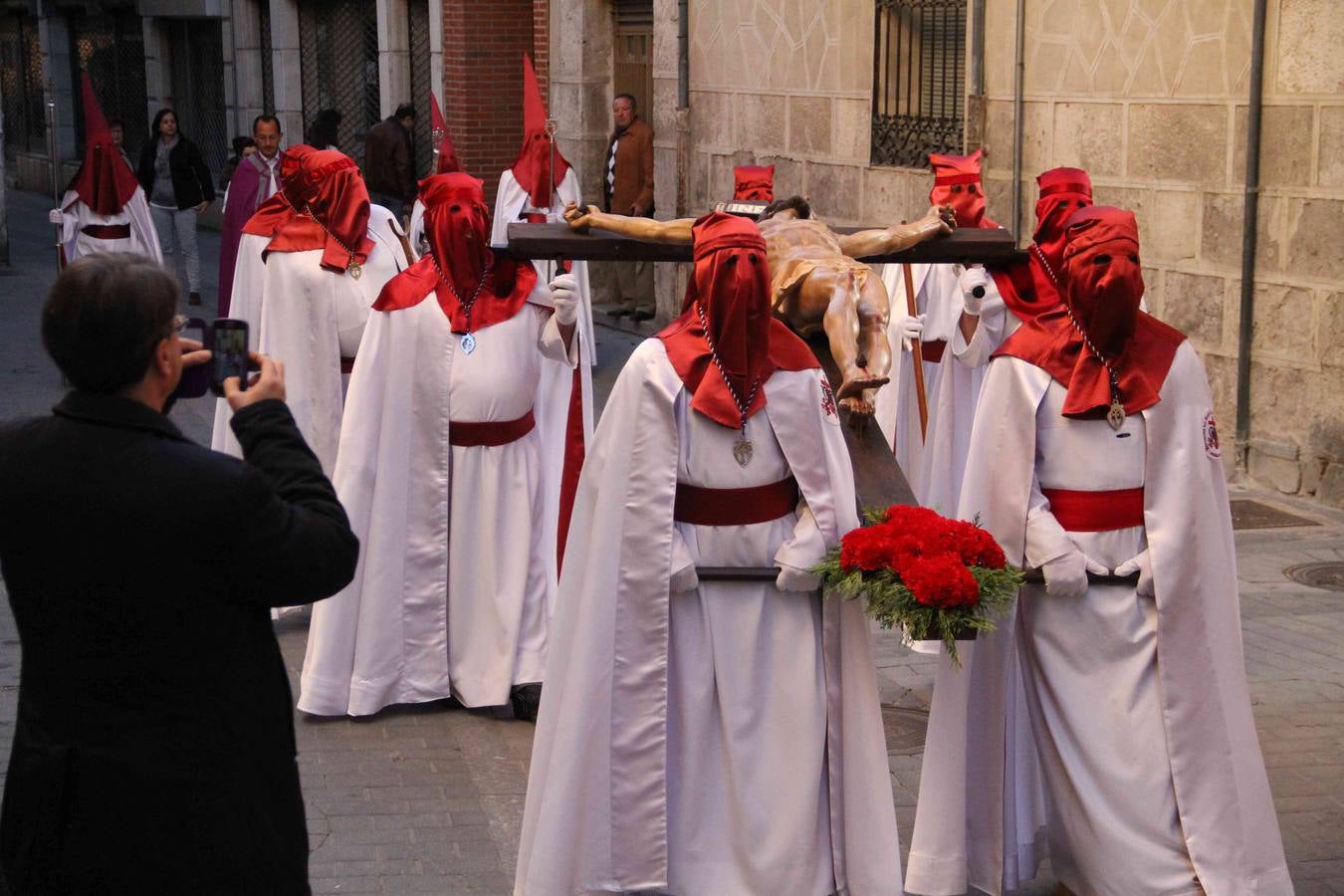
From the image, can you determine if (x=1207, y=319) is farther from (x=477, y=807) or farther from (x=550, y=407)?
(x=477, y=807)

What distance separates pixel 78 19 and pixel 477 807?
32602 mm

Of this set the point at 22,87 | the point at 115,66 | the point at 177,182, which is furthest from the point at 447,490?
the point at 22,87

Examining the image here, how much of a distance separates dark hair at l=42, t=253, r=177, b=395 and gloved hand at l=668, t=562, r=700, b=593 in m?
1.98

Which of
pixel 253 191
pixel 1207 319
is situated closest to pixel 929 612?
pixel 1207 319

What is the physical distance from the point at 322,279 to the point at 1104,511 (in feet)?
14.2

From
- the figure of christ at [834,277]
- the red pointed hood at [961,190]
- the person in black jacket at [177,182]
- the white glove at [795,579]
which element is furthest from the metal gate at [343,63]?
the white glove at [795,579]

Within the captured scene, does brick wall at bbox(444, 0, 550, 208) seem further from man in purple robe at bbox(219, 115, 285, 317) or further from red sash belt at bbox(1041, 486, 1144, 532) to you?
red sash belt at bbox(1041, 486, 1144, 532)

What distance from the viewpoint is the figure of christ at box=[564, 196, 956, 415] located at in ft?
16.9

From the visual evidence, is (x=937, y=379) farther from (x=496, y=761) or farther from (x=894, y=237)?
(x=894, y=237)

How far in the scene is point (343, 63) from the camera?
26.2 meters

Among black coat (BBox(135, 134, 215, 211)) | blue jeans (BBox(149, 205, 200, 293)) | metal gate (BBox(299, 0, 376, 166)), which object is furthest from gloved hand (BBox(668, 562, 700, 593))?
metal gate (BBox(299, 0, 376, 166))

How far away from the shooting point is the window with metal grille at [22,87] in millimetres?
38219

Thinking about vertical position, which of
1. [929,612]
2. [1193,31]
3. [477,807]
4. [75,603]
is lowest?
[477,807]

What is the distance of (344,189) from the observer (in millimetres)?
8523
